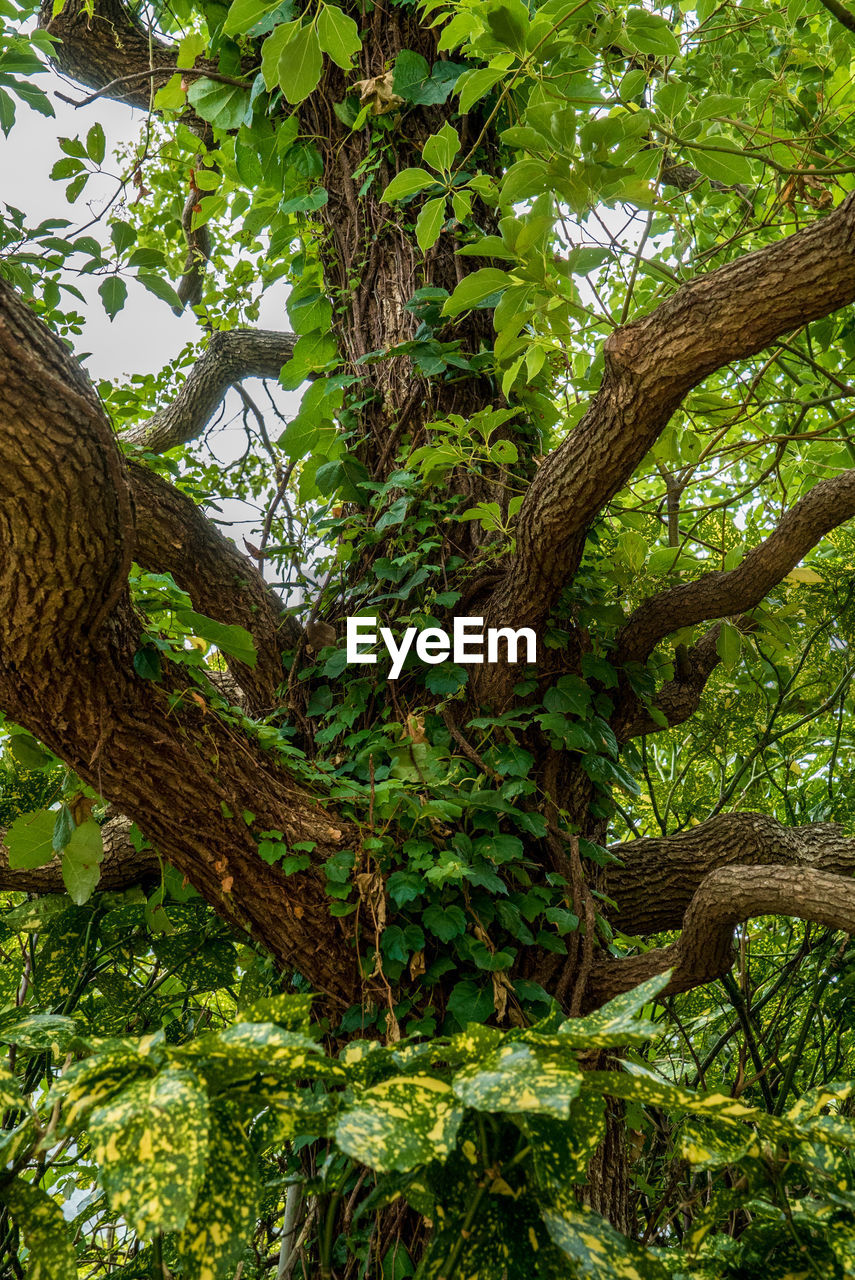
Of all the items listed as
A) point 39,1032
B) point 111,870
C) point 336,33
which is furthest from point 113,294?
point 39,1032

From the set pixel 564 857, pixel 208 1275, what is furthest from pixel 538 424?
pixel 208 1275

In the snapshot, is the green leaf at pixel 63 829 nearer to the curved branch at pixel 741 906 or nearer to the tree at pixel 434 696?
the tree at pixel 434 696

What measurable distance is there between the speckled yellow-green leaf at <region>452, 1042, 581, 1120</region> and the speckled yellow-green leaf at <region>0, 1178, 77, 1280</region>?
1.05 feet

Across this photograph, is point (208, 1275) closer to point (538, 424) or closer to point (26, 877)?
point (26, 877)

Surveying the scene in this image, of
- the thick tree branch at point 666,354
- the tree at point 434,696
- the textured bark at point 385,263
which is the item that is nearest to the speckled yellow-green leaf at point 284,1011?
the tree at point 434,696

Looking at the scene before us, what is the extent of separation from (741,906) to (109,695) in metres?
1.10

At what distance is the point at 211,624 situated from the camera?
159cm

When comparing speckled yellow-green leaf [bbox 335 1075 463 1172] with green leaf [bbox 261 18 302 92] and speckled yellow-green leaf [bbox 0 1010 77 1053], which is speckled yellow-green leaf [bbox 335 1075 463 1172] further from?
green leaf [bbox 261 18 302 92]

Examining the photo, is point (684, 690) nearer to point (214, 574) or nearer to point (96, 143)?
point (214, 574)

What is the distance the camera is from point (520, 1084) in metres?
0.63

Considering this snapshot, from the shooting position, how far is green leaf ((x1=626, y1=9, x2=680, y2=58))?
5.11 ft

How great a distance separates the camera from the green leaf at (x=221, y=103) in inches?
97.2

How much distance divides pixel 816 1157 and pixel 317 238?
97.1 inches

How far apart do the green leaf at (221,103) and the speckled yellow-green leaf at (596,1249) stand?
8.43 ft
